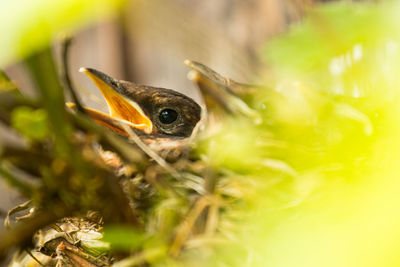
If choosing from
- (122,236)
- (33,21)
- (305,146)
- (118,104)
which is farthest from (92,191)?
(118,104)

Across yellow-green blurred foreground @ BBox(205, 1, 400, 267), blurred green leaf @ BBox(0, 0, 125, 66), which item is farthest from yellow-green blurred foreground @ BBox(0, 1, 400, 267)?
blurred green leaf @ BBox(0, 0, 125, 66)

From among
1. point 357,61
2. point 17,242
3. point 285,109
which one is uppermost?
point 357,61

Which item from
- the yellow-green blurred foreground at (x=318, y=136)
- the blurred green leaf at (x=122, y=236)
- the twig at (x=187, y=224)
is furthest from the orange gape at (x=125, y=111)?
the blurred green leaf at (x=122, y=236)

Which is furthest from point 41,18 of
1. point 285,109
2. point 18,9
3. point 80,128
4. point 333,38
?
point 285,109

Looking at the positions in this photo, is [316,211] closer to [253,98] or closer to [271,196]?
[271,196]

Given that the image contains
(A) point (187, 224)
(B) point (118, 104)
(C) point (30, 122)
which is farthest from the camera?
(B) point (118, 104)

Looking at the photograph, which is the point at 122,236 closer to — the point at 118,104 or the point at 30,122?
the point at 30,122

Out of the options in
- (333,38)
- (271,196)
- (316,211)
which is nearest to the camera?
(316,211)

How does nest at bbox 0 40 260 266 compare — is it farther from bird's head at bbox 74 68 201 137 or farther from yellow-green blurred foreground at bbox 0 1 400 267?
bird's head at bbox 74 68 201 137
